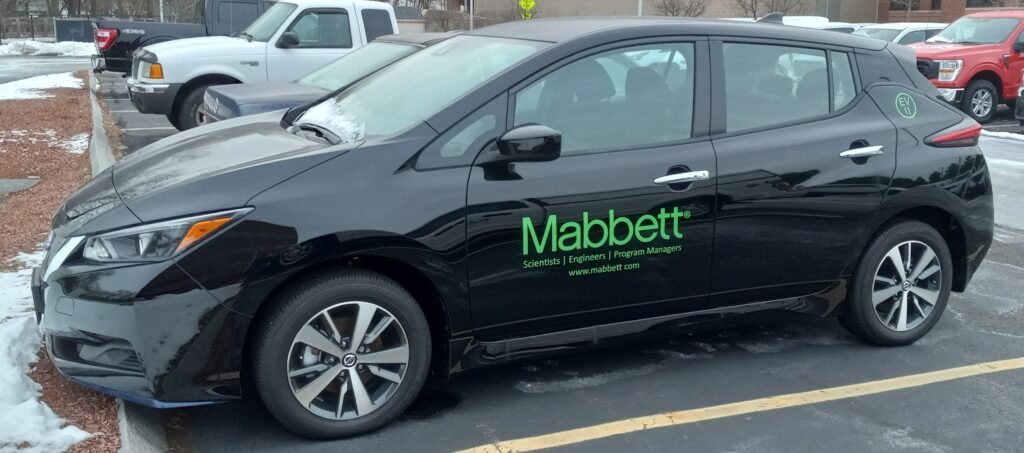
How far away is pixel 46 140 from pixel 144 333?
27.0 feet

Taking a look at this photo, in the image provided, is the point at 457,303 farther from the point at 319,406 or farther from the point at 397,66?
the point at 397,66

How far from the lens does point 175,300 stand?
11.4 feet

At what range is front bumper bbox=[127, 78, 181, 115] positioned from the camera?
11.0 m

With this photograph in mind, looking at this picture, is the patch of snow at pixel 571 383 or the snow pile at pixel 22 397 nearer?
the snow pile at pixel 22 397

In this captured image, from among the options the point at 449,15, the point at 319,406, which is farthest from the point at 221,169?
the point at 449,15

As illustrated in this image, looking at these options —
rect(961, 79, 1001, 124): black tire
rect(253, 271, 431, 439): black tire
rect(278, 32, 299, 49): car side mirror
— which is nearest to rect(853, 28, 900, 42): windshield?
→ rect(961, 79, 1001, 124): black tire

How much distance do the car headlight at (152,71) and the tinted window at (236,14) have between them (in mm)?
5213

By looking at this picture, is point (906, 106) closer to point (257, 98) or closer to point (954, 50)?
point (257, 98)

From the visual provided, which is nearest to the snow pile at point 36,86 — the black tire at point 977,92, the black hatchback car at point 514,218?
the black hatchback car at point 514,218

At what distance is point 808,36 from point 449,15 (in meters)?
37.3

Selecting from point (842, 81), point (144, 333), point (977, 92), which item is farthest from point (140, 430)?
point (977, 92)

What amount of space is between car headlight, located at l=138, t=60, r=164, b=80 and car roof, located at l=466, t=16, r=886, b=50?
7.11 meters

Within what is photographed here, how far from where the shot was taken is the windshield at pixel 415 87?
418 centimetres

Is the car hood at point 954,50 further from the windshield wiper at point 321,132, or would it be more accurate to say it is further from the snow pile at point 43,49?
the snow pile at point 43,49
